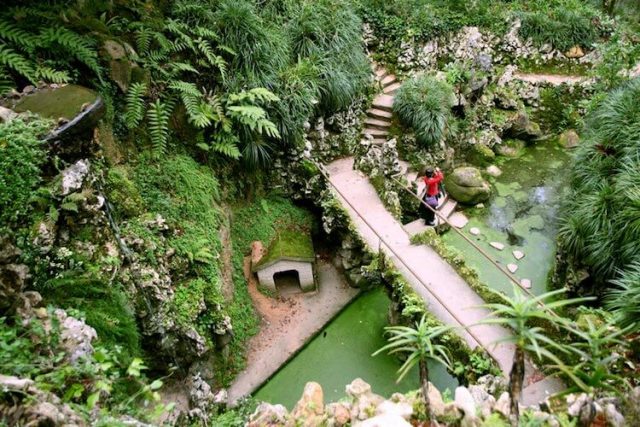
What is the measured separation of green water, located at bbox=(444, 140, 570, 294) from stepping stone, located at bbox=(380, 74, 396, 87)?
4.39 meters

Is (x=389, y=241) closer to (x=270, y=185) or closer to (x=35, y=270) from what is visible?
(x=270, y=185)

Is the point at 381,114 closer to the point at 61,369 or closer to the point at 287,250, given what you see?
the point at 287,250

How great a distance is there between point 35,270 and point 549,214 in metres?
11.5

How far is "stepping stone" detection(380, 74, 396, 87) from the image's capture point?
1306 centimetres

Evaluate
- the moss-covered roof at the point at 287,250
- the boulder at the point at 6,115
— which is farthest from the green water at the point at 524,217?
the boulder at the point at 6,115

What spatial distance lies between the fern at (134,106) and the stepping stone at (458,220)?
785 cm

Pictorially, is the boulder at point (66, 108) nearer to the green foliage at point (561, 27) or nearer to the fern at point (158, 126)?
the fern at point (158, 126)

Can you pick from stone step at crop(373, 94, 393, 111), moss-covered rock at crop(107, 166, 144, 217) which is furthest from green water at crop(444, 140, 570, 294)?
moss-covered rock at crop(107, 166, 144, 217)

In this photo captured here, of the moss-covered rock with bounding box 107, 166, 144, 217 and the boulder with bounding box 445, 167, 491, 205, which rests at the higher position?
the moss-covered rock with bounding box 107, 166, 144, 217

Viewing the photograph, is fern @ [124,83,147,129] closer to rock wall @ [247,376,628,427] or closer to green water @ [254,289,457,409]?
rock wall @ [247,376,628,427]

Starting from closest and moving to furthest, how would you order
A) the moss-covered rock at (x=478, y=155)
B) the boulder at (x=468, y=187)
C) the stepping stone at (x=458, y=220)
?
the stepping stone at (x=458, y=220), the boulder at (x=468, y=187), the moss-covered rock at (x=478, y=155)

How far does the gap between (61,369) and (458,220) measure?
31.8 feet

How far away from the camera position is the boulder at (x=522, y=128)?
13.6m

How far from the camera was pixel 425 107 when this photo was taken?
37.9ft
